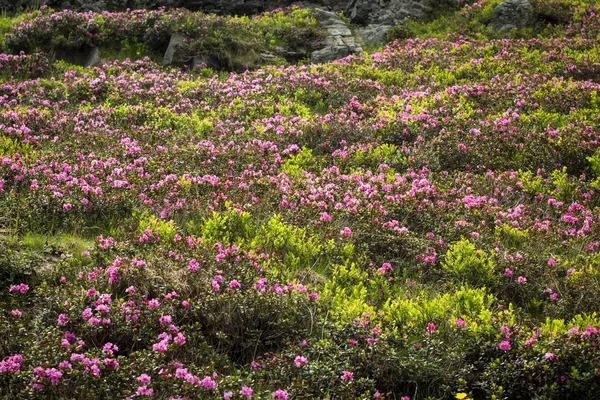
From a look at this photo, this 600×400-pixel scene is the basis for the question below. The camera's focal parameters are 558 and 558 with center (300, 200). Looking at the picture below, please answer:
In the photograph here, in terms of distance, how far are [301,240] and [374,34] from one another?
16.4 metres

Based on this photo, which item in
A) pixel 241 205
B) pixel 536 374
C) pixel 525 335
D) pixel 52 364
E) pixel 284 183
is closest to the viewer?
pixel 52 364

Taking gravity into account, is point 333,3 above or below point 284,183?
above

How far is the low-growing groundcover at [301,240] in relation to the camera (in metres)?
5.30

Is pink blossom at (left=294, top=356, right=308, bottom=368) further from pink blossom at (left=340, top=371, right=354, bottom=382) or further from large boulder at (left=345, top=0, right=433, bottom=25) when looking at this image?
large boulder at (left=345, top=0, right=433, bottom=25)

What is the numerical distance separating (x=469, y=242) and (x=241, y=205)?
345 cm

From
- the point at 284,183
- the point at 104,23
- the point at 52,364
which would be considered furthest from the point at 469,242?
the point at 104,23

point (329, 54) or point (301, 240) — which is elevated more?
point (329, 54)

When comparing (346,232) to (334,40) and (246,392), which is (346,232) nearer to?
(246,392)

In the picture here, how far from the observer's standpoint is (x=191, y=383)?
4.78 meters

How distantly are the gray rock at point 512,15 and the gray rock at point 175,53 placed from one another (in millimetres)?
11457

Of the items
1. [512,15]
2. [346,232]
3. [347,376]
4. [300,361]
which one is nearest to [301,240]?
[346,232]

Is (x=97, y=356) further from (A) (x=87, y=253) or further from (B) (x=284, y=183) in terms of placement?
(B) (x=284, y=183)

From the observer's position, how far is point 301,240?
25.6 feet

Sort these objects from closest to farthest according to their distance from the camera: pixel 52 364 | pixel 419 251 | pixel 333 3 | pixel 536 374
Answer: pixel 52 364 → pixel 536 374 → pixel 419 251 → pixel 333 3
